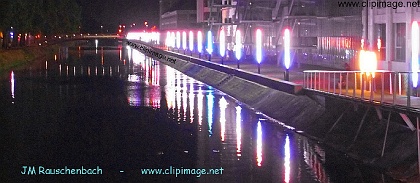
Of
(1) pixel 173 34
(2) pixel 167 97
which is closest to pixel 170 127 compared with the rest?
(2) pixel 167 97

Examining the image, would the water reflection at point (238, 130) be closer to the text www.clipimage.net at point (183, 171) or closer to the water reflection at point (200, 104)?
the water reflection at point (200, 104)

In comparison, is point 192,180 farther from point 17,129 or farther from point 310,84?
point 310,84

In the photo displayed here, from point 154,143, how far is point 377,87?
5456 millimetres

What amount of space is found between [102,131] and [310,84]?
752 cm

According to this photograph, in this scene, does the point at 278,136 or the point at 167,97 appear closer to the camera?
the point at 278,136

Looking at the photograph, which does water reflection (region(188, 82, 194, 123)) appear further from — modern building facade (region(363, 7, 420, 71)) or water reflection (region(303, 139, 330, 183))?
modern building facade (region(363, 7, 420, 71))

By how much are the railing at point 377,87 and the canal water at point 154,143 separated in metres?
1.63

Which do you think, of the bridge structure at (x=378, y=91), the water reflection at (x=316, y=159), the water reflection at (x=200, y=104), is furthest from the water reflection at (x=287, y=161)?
the water reflection at (x=200, y=104)

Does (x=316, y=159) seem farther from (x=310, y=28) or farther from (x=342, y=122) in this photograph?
(x=310, y=28)

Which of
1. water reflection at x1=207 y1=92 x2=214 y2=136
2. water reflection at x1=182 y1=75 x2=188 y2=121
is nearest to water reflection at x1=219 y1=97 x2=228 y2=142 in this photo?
water reflection at x1=207 y1=92 x2=214 y2=136

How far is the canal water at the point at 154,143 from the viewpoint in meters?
15.3

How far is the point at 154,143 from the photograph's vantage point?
19.6 metres

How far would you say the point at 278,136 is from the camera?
21344 mm

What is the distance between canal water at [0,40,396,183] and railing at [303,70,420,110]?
1630 millimetres
